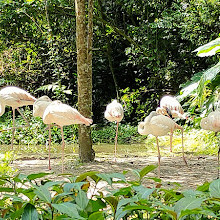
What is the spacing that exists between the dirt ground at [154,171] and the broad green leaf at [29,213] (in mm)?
3120

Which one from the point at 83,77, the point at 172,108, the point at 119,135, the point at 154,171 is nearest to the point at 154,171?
the point at 154,171

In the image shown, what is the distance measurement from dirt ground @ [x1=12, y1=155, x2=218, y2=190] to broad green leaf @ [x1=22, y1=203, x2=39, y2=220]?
3.12 m

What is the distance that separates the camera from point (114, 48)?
37.2 feet

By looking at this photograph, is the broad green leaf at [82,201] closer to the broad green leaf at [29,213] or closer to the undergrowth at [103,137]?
the broad green leaf at [29,213]

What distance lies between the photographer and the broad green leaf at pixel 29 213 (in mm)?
715

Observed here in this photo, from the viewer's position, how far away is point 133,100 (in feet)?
34.6

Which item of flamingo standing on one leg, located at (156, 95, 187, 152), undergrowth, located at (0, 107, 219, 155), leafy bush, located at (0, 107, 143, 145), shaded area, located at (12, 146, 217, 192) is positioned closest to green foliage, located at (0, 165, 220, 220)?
shaded area, located at (12, 146, 217, 192)

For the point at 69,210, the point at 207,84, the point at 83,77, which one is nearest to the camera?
the point at 69,210

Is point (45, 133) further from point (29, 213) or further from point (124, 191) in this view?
point (29, 213)

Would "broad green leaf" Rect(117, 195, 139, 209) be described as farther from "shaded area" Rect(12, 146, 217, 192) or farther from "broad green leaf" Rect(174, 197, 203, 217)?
"shaded area" Rect(12, 146, 217, 192)

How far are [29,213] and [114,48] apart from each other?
10.8 metres

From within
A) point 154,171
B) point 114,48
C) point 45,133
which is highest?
point 114,48

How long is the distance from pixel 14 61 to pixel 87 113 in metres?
5.77

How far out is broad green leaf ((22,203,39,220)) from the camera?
2.35 feet
